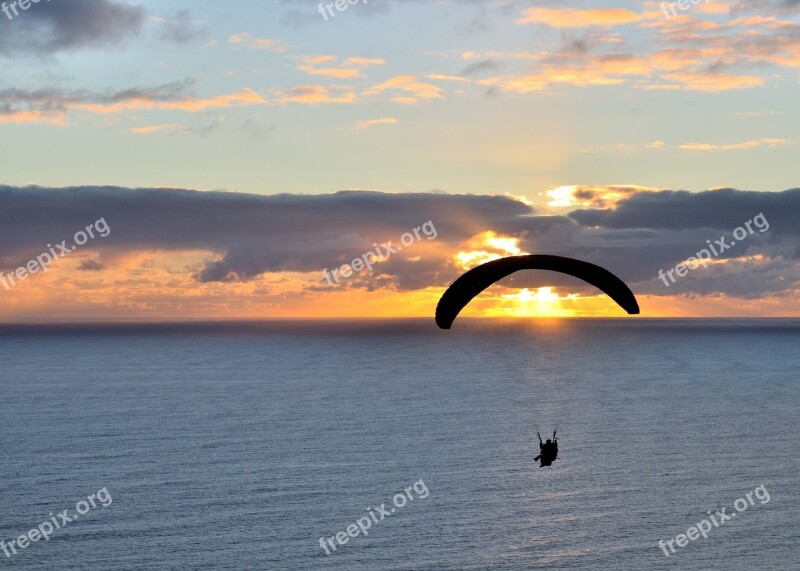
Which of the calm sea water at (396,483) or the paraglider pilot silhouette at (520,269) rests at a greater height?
the paraglider pilot silhouette at (520,269)

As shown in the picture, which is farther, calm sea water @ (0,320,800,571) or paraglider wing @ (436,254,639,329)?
calm sea water @ (0,320,800,571)

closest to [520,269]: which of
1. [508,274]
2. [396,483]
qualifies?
[508,274]

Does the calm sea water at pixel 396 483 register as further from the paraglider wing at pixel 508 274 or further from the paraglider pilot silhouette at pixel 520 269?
the paraglider wing at pixel 508 274

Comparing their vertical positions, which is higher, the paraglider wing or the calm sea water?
the paraglider wing

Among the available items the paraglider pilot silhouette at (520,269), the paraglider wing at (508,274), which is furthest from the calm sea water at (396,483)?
the paraglider wing at (508,274)

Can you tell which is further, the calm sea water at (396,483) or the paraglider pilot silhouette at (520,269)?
the calm sea water at (396,483)

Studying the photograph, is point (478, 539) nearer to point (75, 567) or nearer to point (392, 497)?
point (392, 497)

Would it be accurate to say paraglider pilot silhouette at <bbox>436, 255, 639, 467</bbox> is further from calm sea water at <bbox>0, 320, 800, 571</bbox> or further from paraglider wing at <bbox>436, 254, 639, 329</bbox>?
calm sea water at <bbox>0, 320, 800, 571</bbox>

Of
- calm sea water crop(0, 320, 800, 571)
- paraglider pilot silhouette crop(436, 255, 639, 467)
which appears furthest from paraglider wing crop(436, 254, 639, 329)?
calm sea water crop(0, 320, 800, 571)
